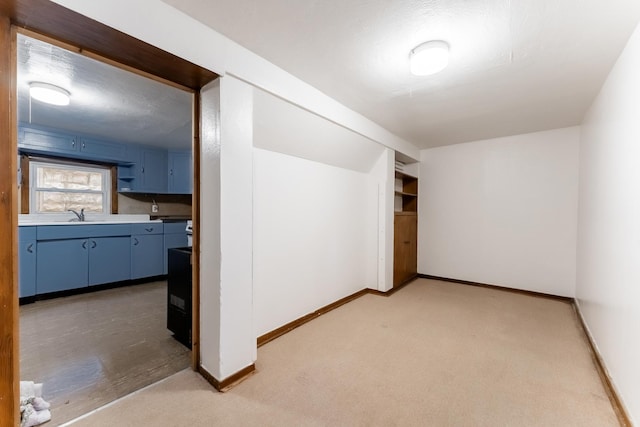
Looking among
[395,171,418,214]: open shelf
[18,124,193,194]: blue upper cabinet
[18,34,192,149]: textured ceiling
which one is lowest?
[395,171,418,214]: open shelf

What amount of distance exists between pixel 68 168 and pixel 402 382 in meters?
5.06

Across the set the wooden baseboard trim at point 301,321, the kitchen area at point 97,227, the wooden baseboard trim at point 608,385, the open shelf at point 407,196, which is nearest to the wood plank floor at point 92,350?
the kitchen area at point 97,227

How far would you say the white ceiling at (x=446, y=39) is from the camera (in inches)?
53.1

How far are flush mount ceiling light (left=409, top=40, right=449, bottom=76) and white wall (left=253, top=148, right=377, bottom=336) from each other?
4.27ft

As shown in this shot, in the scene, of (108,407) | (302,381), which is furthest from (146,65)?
(302,381)

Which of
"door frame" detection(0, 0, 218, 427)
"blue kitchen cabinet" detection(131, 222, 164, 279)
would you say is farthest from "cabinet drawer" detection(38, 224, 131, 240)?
"door frame" detection(0, 0, 218, 427)

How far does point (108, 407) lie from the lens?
1.43 m

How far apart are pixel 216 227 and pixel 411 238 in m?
3.35

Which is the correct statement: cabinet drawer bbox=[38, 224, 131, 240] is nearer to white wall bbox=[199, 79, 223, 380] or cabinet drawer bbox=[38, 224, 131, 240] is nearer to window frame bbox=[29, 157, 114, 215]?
window frame bbox=[29, 157, 114, 215]

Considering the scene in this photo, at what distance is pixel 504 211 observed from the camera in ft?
12.0

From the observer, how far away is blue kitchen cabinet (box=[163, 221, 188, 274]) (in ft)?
13.7

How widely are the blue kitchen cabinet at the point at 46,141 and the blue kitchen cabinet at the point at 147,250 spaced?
1.30 meters

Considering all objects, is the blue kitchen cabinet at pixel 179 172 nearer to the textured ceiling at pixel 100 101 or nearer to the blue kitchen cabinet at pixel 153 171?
the blue kitchen cabinet at pixel 153 171

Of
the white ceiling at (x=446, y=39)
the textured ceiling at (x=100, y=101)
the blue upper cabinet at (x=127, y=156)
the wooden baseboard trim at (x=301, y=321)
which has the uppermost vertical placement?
the textured ceiling at (x=100, y=101)
